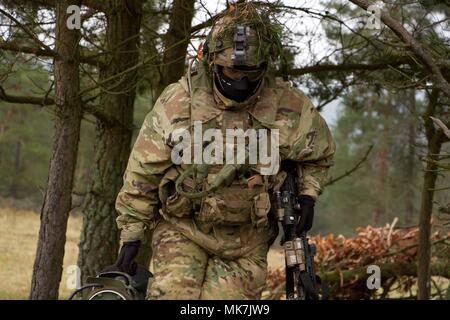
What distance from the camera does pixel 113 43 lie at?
6.79 metres

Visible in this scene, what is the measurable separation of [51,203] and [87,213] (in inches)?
65.1

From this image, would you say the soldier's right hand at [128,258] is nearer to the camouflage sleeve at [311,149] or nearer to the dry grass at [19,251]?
the camouflage sleeve at [311,149]

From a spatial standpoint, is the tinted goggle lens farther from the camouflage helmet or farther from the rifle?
the rifle

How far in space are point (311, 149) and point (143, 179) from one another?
1.08 m

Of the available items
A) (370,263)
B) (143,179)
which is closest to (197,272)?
(143,179)

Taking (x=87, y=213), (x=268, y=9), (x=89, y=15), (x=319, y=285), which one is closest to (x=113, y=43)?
(x=89, y=15)

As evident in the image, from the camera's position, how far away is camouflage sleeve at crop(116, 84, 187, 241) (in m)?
4.43

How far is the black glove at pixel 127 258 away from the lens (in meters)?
4.29

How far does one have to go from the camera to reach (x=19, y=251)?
19016 millimetres

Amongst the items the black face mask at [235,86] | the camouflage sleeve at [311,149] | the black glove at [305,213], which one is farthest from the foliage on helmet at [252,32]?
the black glove at [305,213]

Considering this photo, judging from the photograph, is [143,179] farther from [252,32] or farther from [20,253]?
[20,253]

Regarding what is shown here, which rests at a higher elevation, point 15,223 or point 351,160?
point 351,160

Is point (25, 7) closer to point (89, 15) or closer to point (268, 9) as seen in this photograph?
point (89, 15)

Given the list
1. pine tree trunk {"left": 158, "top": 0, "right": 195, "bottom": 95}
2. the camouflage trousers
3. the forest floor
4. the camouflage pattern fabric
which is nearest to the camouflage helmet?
the camouflage pattern fabric
